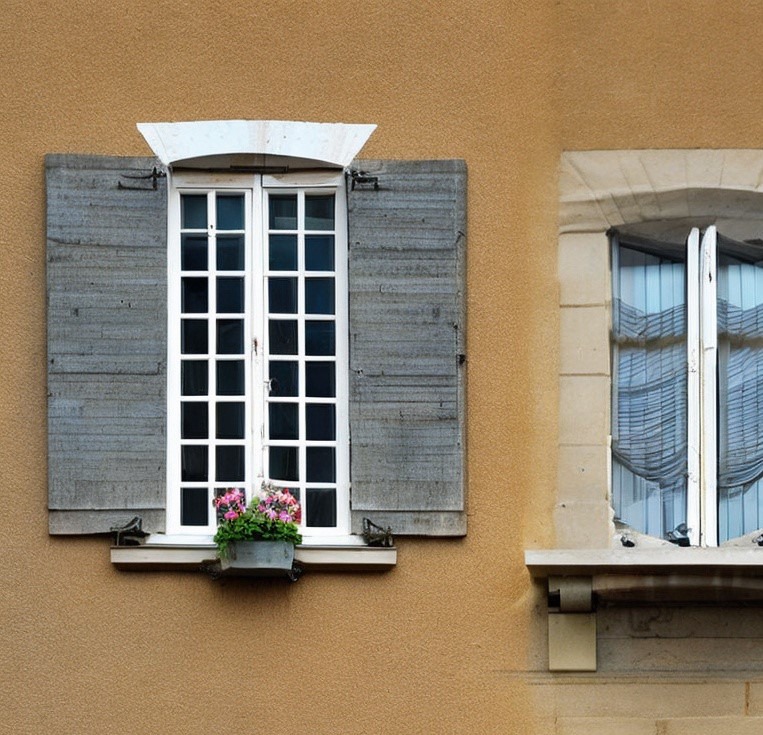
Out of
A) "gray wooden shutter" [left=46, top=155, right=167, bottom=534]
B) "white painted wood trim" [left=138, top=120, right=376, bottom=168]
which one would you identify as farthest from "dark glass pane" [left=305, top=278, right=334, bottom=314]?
"gray wooden shutter" [left=46, top=155, right=167, bottom=534]

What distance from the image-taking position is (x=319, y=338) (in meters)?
12.0

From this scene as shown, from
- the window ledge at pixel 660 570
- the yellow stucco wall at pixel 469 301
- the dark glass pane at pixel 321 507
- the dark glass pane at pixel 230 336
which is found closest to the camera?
the window ledge at pixel 660 570

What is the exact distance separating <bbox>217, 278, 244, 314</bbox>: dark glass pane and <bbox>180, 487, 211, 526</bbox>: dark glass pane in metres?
0.90

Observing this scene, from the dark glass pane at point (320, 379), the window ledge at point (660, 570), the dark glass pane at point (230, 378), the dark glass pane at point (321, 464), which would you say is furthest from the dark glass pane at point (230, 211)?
the window ledge at point (660, 570)

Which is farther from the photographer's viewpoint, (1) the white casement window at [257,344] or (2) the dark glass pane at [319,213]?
(2) the dark glass pane at [319,213]

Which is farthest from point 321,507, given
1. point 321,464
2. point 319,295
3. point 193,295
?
point 193,295

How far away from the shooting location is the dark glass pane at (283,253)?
39.5ft

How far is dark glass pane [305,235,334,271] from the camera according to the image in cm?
1205

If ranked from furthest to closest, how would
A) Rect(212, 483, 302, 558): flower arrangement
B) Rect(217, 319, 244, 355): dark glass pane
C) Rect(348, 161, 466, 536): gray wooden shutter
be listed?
1. Rect(217, 319, 244, 355): dark glass pane
2. Rect(348, 161, 466, 536): gray wooden shutter
3. Rect(212, 483, 302, 558): flower arrangement

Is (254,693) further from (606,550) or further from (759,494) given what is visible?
(759,494)

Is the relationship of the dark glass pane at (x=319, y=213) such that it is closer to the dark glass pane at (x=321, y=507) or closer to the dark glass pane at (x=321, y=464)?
the dark glass pane at (x=321, y=464)

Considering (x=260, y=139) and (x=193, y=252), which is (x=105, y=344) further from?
(x=260, y=139)

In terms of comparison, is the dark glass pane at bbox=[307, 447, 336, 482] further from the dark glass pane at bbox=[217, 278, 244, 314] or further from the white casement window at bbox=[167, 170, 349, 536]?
the dark glass pane at bbox=[217, 278, 244, 314]

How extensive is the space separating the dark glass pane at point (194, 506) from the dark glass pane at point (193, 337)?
683mm
